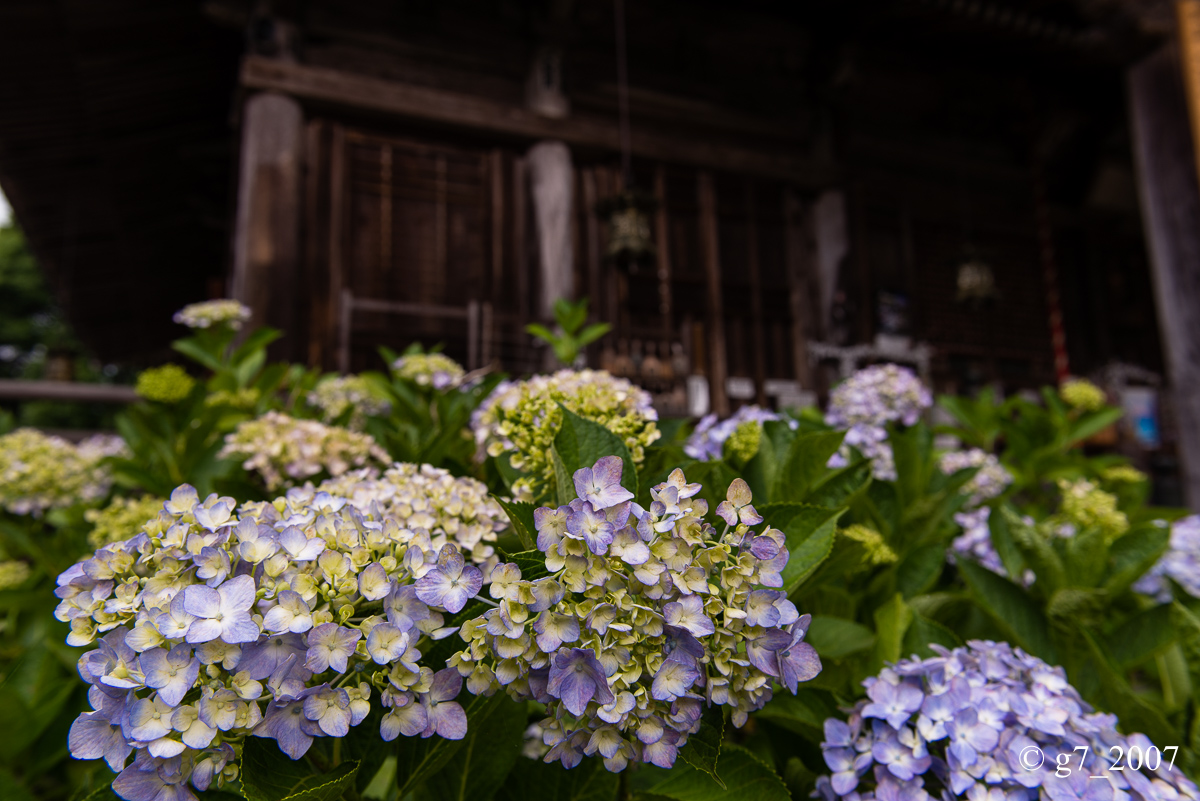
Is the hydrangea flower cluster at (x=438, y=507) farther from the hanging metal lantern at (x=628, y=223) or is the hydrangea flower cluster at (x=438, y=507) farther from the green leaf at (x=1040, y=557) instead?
the hanging metal lantern at (x=628, y=223)

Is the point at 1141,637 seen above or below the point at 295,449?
below

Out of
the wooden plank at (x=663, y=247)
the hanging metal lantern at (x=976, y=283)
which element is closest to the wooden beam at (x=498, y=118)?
the wooden plank at (x=663, y=247)

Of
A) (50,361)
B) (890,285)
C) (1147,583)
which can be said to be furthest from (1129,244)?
(50,361)

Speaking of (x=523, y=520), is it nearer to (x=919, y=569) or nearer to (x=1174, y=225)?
(x=919, y=569)

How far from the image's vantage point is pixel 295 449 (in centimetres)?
127

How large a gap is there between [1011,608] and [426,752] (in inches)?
35.9

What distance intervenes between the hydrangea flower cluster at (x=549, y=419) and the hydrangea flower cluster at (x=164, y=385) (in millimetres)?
1039

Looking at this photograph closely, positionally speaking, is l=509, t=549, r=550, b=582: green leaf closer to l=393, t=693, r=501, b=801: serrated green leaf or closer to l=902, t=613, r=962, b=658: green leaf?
l=393, t=693, r=501, b=801: serrated green leaf

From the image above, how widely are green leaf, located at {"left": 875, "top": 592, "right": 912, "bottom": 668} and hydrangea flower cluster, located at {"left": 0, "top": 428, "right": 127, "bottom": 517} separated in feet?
6.36

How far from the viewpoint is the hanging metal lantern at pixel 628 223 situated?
498 centimetres

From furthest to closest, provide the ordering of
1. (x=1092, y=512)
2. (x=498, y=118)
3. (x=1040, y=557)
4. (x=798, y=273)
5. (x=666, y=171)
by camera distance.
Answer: (x=798, y=273) → (x=666, y=171) → (x=498, y=118) → (x=1092, y=512) → (x=1040, y=557)

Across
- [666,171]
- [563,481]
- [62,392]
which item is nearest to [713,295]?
[666,171]

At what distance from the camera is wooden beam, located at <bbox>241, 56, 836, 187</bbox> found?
512cm

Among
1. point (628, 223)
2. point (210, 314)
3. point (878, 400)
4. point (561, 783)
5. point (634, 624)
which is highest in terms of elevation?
point (628, 223)
